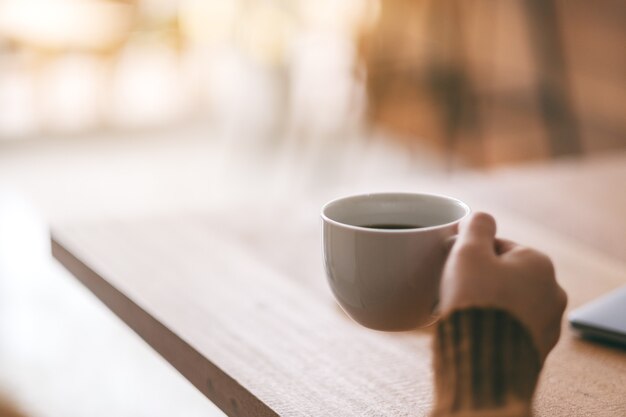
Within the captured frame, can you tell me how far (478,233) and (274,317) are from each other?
11.0 inches

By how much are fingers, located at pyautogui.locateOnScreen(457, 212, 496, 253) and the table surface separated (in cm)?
14

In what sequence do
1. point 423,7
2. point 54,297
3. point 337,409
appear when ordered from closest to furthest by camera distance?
point 337,409
point 54,297
point 423,7

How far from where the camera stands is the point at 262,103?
12.1 feet

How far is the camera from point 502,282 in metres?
0.45

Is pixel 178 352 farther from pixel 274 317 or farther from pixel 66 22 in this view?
pixel 66 22

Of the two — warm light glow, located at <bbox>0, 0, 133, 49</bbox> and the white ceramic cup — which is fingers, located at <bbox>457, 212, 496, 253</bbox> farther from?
warm light glow, located at <bbox>0, 0, 133, 49</bbox>

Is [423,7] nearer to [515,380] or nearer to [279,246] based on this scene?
[279,246]

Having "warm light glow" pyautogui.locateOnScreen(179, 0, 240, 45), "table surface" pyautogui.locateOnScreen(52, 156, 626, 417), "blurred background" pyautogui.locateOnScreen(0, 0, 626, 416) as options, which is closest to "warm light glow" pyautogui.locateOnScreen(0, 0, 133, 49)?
"blurred background" pyautogui.locateOnScreen(0, 0, 626, 416)

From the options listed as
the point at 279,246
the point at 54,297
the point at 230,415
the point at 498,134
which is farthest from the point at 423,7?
the point at 230,415

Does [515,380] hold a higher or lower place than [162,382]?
higher

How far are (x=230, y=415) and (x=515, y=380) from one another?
240 mm

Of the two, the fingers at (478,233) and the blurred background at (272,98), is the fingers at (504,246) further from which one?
the blurred background at (272,98)

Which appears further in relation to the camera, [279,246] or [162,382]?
[162,382]

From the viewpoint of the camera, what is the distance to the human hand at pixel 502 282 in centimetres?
44
